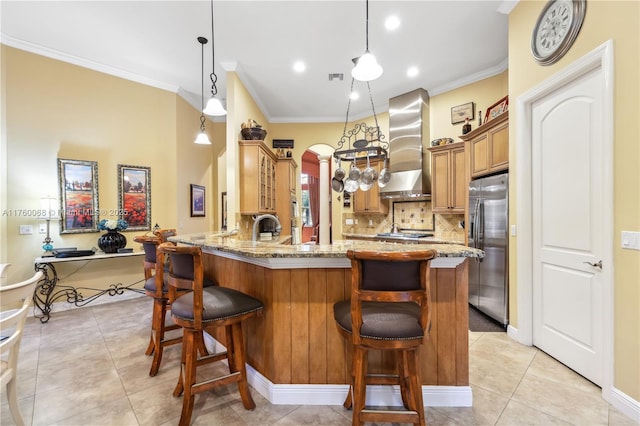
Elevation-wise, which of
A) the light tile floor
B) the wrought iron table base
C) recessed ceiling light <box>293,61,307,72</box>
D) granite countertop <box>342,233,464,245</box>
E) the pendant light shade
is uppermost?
recessed ceiling light <box>293,61,307,72</box>

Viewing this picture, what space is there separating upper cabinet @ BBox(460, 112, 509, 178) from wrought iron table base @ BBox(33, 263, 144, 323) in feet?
17.5

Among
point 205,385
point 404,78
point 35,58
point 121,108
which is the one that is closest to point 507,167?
point 404,78

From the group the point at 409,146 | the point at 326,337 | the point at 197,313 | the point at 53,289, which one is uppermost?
the point at 409,146

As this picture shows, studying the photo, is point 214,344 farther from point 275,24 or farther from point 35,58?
point 35,58

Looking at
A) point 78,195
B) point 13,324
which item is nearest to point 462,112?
point 13,324

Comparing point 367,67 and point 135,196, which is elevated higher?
Answer: point 367,67

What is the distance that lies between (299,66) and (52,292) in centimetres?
459

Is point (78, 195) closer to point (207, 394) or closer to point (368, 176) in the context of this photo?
point (207, 394)

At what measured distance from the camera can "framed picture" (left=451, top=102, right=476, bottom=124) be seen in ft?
14.1

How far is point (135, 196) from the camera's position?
4.25m

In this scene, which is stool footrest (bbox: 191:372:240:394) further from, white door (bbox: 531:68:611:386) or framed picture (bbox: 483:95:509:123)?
framed picture (bbox: 483:95:509:123)

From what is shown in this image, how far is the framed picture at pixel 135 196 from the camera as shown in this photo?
4.13m

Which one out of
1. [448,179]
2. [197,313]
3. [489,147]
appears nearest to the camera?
[197,313]

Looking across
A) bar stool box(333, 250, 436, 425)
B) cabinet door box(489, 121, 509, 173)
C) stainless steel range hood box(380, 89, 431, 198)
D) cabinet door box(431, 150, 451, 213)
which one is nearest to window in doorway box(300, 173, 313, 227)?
stainless steel range hood box(380, 89, 431, 198)
